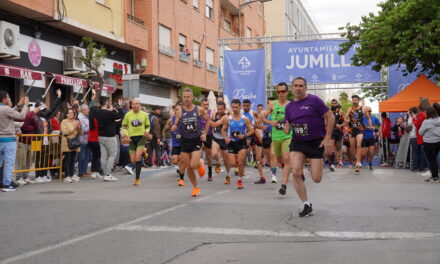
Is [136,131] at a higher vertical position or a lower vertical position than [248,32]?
lower

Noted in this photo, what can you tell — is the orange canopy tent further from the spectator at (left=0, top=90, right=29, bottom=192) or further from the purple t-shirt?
the spectator at (left=0, top=90, right=29, bottom=192)

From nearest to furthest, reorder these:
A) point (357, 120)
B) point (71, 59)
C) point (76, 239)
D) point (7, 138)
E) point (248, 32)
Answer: point (76, 239)
point (7, 138)
point (357, 120)
point (71, 59)
point (248, 32)

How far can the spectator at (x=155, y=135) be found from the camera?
17.2 meters

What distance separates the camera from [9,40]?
1716 centimetres

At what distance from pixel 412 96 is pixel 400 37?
2116 mm

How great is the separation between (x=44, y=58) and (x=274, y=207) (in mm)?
14235

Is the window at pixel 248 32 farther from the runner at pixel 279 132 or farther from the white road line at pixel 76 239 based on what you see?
the white road line at pixel 76 239

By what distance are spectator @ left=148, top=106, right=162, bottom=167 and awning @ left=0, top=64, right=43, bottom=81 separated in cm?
383

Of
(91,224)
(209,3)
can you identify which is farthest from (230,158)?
(209,3)

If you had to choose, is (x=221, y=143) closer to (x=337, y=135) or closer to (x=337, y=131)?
(x=337, y=131)

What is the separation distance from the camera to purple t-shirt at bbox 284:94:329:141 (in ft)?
24.9

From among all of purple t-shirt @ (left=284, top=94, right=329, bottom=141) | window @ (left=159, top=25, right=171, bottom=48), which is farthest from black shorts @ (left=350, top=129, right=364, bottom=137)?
window @ (left=159, top=25, right=171, bottom=48)

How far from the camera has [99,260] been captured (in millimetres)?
4738

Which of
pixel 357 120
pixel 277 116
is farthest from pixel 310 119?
pixel 357 120
